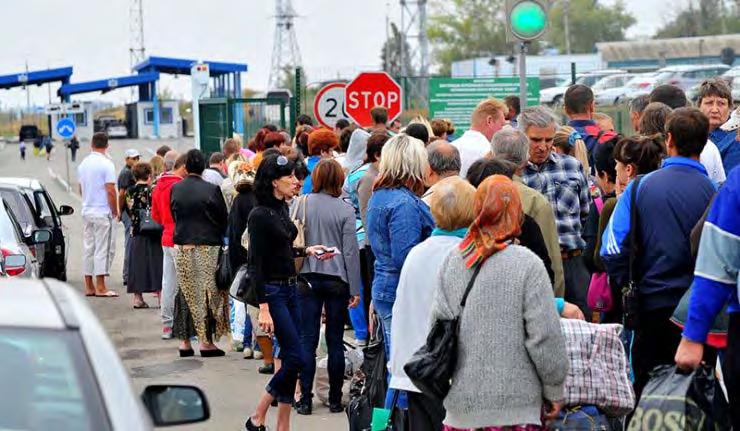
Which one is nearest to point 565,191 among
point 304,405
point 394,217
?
point 394,217

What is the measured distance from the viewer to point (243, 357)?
44.2ft

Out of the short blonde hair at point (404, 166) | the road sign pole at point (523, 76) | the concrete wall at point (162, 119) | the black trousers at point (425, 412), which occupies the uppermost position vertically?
the concrete wall at point (162, 119)

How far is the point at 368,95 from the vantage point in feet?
59.4

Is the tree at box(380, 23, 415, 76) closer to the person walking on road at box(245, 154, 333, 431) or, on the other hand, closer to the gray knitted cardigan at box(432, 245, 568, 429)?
the person walking on road at box(245, 154, 333, 431)

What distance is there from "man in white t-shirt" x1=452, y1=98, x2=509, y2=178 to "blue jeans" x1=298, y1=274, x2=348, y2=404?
1.78m

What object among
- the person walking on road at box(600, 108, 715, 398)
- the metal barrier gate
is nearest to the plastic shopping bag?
the person walking on road at box(600, 108, 715, 398)

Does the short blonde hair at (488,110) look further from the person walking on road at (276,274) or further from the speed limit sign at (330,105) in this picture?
the speed limit sign at (330,105)

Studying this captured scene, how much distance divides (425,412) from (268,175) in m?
2.67

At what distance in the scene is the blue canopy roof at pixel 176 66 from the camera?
67.9m

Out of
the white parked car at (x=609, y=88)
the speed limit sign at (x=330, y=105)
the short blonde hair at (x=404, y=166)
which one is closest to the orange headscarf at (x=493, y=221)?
the short blonde hair at (x=404, y=166)

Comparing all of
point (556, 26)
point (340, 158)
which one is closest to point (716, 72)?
point (340, 158)

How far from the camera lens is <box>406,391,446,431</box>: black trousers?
7102mm

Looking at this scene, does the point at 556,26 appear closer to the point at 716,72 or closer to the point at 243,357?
the point at 716,72

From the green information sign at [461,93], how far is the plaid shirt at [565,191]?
12.6 meters
